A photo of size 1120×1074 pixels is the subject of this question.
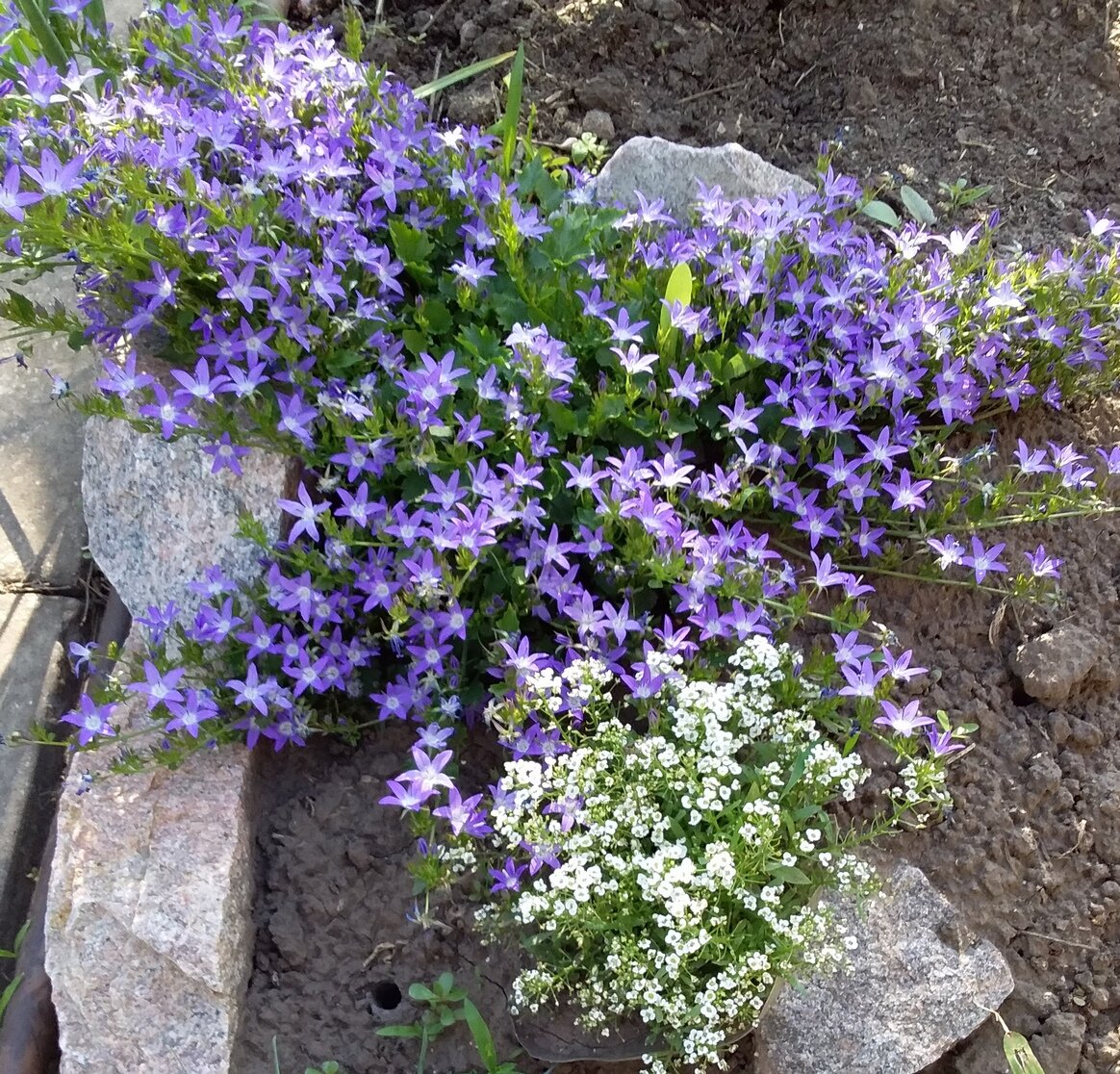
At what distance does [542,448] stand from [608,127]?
4.96 feet

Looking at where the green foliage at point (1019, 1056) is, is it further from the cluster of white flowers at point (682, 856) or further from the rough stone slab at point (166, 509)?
the rough stone slab at point (166, 509)

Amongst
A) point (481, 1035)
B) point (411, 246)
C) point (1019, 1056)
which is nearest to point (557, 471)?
point (411, 246)

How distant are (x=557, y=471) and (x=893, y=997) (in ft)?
3.90

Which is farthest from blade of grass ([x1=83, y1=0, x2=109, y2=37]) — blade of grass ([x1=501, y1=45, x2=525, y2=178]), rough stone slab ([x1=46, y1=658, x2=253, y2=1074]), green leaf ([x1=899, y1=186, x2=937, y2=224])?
green leaf ([x1=899, y1=186, x2=937, y2=224])

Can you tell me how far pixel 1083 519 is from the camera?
257cm

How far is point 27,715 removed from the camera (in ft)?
9.21

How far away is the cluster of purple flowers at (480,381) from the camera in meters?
2.06

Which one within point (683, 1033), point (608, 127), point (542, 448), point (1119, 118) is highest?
point (1119, 118)

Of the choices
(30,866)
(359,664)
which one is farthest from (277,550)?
(30,866)

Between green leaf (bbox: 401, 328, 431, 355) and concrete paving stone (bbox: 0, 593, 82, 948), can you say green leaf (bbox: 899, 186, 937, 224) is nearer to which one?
green leaf (bbox: 401, 328, 431, 355)

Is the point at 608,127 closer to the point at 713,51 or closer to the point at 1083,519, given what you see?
the point at 713,51

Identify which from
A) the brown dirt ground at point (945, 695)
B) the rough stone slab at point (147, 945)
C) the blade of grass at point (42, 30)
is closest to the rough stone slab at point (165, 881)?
the rough stone slab at point (147, 945)

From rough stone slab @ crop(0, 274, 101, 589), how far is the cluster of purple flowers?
0.82 m

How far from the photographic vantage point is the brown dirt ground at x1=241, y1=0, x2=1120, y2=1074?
85.1 inches
